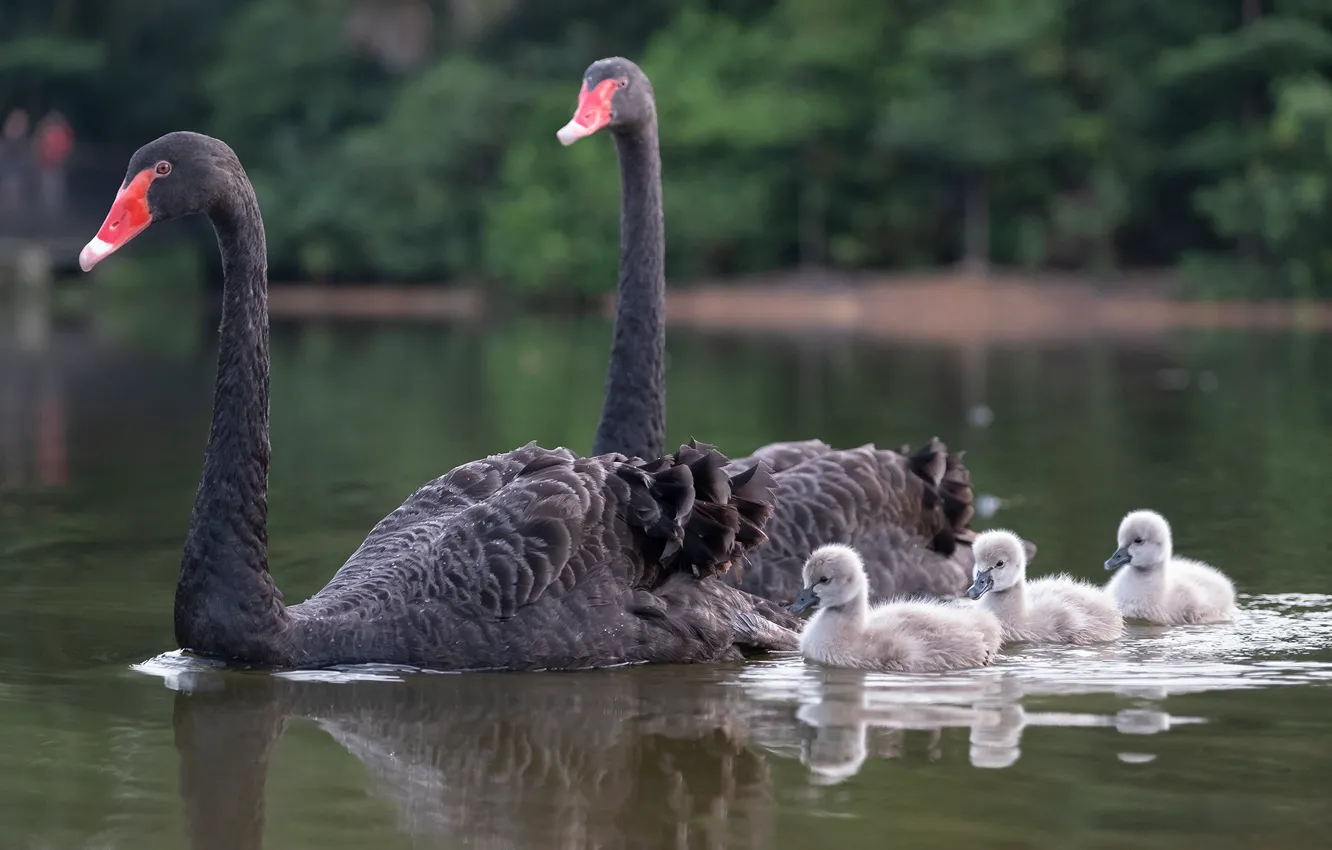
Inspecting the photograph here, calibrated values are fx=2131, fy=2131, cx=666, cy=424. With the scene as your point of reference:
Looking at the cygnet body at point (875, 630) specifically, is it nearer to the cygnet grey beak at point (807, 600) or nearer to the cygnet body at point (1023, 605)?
the cygnet grey beak at point (807, 600)

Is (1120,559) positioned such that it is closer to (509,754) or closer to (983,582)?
(983,582)

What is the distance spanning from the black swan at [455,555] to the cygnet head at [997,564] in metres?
0.67

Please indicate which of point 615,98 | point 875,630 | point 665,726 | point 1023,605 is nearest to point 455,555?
point 665,726

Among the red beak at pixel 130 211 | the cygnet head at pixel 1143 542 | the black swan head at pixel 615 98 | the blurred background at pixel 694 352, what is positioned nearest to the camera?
the blurred background at pixel 694 352

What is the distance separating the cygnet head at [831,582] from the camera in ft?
18.3

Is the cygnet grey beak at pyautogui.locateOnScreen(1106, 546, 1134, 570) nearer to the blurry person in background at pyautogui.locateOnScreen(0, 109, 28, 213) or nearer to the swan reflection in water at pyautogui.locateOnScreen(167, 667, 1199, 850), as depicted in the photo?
the swan reflection in water at pyautogui.locateOnScreen(167, 667, 1199, 850)

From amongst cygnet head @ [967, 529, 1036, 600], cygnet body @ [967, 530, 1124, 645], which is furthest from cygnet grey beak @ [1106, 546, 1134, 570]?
cygnet head @ [967, 529, 1036, 600]

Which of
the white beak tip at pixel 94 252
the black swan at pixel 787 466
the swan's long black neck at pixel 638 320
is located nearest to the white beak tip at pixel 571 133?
the black swan at pixel 787 466

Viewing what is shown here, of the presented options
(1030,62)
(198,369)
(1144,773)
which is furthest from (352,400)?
(1030,62)

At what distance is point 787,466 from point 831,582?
4.07ft

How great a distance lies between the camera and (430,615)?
538 cm

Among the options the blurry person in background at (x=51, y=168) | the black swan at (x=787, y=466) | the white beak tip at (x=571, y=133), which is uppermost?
the blurry person in background at (x=51, y=168)

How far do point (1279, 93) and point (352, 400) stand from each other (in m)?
15.9

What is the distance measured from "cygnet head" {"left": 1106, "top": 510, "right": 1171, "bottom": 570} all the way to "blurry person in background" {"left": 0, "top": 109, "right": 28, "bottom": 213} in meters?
29.8
